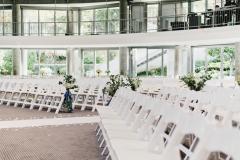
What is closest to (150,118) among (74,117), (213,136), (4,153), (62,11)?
(213,136)

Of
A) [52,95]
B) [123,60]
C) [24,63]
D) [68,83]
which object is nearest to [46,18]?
[24,63]

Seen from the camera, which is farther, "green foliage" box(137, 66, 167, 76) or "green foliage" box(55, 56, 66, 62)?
"green foliage" box(55, 56, 66, 62)

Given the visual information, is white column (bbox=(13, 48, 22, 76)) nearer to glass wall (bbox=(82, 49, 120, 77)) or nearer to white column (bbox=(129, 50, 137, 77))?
glass wall (bbox=(82, 49, 120, 77))

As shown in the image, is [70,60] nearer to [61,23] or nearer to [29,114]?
[61,23]

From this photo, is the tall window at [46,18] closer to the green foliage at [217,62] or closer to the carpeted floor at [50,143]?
the green foliage at [217,62]

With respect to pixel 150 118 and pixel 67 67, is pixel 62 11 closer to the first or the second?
pixel 67 67

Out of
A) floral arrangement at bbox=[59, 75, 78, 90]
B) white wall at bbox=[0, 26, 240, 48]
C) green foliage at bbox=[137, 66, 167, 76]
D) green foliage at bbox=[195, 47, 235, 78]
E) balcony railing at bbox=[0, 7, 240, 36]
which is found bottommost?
floral arrangement at bbox=[59, 75, 78, 90]

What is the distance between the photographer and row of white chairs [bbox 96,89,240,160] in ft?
7.73

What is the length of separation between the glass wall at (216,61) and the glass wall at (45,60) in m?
8.80

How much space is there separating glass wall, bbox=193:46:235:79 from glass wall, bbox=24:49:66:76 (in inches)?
347

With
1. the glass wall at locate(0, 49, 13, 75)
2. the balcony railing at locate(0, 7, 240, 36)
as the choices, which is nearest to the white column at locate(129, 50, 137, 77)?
the balcony railing at locate(0, 7, 240, 36)

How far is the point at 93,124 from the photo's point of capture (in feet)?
29.7

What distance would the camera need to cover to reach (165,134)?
4.33 m

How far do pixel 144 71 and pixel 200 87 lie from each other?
14.3 m
